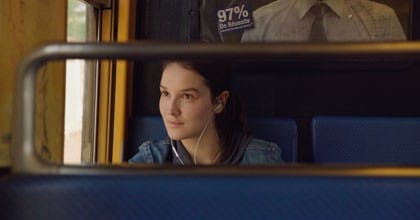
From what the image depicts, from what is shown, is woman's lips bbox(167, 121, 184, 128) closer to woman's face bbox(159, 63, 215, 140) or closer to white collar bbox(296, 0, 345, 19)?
woman's face bbox(159, 63, 215, 140)

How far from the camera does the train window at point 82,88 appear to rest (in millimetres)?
1950

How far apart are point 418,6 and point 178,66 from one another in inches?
43.2

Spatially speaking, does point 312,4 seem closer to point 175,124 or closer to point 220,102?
point 220,102

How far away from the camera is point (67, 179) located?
846 millimetres

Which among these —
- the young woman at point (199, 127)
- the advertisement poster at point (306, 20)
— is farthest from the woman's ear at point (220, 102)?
the advertisement poster at point (306, 20)

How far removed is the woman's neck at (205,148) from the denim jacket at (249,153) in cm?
10

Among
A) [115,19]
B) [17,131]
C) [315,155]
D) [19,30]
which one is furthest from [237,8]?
[17,131]

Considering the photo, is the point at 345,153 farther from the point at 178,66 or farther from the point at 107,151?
the point at 107,151

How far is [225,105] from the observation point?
2145 millimetres

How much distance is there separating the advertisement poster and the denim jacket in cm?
55

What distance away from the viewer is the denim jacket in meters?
2.02

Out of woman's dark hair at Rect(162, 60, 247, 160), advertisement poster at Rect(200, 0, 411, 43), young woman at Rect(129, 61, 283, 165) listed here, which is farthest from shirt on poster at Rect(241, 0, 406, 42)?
young woman at Rect(129, 61, 283, 165)

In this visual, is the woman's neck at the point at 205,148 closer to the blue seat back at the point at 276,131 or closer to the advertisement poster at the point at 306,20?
the blue seat back at the point at 276,131

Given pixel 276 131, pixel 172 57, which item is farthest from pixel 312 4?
pixel 172 57
